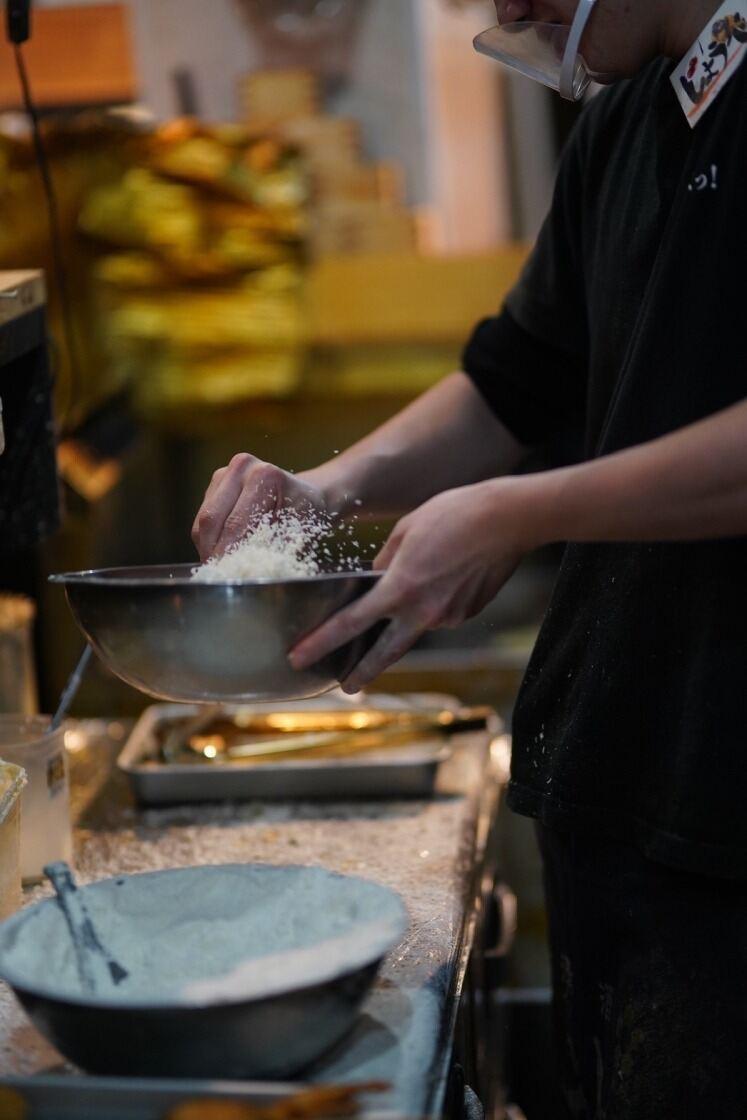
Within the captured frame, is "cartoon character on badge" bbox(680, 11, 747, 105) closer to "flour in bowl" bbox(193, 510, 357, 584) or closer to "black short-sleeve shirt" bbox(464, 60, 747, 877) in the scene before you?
"black short-sleeve shirt" bbox(464, 60, 747, 877)

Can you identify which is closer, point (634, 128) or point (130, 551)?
point (634, 128)

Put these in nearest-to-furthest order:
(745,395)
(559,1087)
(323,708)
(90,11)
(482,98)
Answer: (745,395)
(559,1087)
(323,708)
(90,11)
(482,98)

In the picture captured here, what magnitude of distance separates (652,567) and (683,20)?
0.49m

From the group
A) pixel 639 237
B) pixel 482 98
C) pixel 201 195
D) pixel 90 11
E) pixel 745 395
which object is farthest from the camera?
pixel 482 98

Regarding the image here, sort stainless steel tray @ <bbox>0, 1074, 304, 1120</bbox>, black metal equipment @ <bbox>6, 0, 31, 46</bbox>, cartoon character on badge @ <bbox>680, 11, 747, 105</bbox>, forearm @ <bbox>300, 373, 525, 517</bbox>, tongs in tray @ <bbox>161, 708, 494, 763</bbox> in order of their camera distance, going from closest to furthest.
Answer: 1. stainless steel tray @ <bbox>0, 1074, 304, 1120</bbox>
2. cartoon character on badge @ <bbox>680, 11, 747, 105</bbox>
3. forearm @ <bbox>300, 373, 525, 517</bbox>
4. black metal equipment @ <bbox>6, 0, 31, 46</bbox>
5. tongs in tray @ <bbox>161, 708, 494, 763</bbox>

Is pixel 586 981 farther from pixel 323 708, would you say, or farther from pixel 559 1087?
pixel 323 708

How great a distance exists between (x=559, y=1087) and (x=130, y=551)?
6.60 ft

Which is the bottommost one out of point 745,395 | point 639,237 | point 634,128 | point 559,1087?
point 559,1087

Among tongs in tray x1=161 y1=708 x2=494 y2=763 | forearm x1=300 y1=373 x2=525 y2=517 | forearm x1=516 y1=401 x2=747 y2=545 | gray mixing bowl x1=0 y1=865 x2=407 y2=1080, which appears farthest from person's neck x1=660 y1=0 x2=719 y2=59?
tongs in tray x1=161 y1=708 x2=494 y2=763

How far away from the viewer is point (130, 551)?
3.34m

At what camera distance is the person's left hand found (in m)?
1.09

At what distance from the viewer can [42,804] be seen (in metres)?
1.64

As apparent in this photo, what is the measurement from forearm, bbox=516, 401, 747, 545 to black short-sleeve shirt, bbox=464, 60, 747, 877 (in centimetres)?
19

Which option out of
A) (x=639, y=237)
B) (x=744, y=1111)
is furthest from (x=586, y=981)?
(x=639, y=237)
